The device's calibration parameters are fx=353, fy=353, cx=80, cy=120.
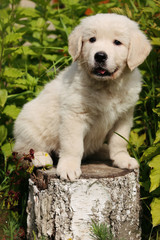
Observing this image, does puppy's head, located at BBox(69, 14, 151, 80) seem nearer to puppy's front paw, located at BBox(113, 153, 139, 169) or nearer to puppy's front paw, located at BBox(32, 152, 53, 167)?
puppy's front paw, located at BBox(113, 153, 139, 169)

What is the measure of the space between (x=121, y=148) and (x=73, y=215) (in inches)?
37.3

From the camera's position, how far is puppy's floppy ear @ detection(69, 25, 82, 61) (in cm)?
339

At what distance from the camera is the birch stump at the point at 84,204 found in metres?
3.07

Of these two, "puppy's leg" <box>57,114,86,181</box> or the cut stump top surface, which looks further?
"puppy's leg" <box>57,114,86,181</box>

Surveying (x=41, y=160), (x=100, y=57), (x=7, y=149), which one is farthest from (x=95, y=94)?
(x=7, y=149)

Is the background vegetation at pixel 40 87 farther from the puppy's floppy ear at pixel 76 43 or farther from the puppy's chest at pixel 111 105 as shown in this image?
the puppy's floppy ear at pixel 76 43

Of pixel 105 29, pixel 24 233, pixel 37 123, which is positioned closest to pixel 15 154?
pixel 37 123

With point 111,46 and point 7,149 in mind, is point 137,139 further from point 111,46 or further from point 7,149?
point 7,149

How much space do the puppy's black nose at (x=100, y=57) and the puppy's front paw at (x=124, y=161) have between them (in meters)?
1.00

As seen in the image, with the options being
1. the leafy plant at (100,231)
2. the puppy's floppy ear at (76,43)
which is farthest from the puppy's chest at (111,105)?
the leafy plant at (100,231)

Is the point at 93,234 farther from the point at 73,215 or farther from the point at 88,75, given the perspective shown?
the point at 88,75

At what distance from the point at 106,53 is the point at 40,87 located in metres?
1.54

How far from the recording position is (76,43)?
3430 millimetres

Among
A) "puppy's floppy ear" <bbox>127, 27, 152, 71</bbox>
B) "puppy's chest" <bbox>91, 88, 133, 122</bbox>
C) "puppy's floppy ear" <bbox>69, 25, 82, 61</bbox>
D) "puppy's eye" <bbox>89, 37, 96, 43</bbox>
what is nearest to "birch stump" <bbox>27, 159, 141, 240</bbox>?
"puppy's chest" <bbox>91, 88, 133, 122</bbox>
